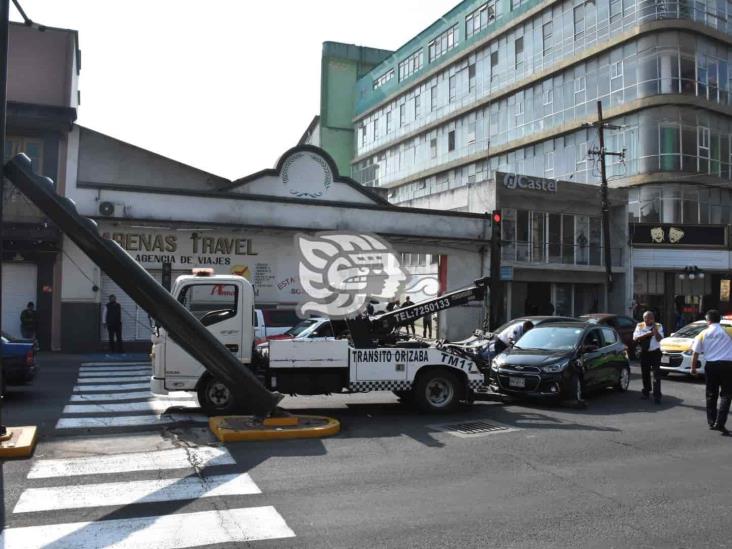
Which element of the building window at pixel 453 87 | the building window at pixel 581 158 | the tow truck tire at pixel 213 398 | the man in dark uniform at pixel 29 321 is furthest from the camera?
the building window at pixel 453 87

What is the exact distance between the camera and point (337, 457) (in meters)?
7.67

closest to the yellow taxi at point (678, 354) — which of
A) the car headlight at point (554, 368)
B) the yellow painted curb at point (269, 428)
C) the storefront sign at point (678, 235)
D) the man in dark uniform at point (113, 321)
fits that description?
the car headlight at point (554, 368)

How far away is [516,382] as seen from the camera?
11.8 metres

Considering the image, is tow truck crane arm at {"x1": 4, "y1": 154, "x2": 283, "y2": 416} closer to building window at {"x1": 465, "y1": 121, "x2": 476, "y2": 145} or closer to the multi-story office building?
the multi-story office building

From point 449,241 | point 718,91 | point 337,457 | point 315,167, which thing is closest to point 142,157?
point 315,167

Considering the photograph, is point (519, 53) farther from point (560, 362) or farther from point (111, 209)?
point (560, 362)

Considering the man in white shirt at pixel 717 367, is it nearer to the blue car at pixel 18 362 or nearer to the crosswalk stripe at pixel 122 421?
the crosswalk stripe at pixel 122 421

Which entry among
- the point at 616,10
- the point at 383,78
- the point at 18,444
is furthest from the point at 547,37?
the point at 18,444

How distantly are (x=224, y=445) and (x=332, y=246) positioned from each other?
17.8 meters

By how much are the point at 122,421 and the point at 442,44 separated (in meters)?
48.6

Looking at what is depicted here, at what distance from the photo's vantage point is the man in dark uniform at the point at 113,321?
2069 cm

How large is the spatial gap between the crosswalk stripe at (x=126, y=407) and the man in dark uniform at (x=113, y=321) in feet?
33.0

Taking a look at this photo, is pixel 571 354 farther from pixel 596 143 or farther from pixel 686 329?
pixel 596 143

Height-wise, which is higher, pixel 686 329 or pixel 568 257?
pixel 568 257
